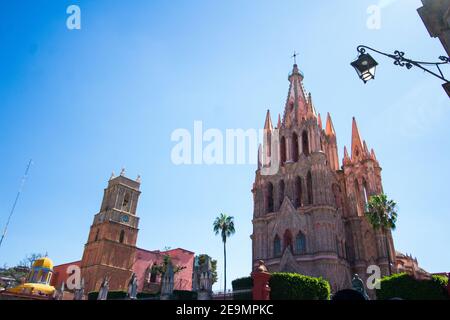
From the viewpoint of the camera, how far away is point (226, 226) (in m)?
45.0

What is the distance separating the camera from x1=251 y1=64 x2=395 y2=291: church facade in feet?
124

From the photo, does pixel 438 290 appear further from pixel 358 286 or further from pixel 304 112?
pixel 304 112

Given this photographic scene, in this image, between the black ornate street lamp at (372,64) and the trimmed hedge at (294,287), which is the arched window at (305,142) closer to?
the trimmed hedge at (294,287)

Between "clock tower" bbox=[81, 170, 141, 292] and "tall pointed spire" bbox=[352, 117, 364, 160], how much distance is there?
118 ft

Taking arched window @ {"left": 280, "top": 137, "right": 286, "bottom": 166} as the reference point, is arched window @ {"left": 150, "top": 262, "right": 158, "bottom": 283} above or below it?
below

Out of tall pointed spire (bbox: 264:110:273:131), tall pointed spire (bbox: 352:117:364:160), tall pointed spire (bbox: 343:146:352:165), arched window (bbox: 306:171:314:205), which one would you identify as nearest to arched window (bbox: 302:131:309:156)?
arched window (bbox: 306:171:314:205)

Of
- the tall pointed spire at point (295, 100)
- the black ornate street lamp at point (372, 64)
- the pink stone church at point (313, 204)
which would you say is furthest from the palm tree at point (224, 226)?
the black ornate street lamp at point (372, 64)

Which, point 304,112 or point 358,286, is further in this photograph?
point 304,112

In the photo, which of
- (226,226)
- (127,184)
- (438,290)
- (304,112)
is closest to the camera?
(438,290)

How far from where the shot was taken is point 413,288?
2577 centimetres

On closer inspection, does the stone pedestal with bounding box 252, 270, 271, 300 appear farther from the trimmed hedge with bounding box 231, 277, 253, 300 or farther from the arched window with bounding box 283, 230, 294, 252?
the arched window with bounding box 283, 230, 294, 252

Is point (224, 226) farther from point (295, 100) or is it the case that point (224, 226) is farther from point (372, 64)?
point (372, 64)

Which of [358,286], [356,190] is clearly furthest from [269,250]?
[358,286]
